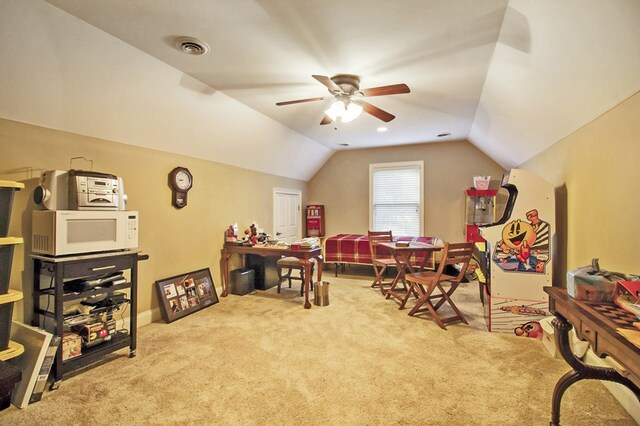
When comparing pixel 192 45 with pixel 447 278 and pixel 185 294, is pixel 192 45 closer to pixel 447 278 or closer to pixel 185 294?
pixel 185 294

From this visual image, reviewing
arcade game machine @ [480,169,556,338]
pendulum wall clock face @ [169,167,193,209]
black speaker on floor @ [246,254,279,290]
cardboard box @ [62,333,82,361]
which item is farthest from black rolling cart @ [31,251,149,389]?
arcade game machine @ [480,169,556,338]

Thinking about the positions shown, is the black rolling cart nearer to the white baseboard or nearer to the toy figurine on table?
the toy figurine on table

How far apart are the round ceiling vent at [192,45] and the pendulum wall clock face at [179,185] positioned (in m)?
1.52

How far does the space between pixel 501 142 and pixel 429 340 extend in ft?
10.2

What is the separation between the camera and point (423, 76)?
3031 mm

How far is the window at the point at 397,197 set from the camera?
248 inches

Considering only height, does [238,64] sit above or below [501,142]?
above

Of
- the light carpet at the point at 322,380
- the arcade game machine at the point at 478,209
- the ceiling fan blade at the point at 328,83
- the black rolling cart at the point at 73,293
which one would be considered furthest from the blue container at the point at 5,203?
the arcade game machine at the point at 478,209

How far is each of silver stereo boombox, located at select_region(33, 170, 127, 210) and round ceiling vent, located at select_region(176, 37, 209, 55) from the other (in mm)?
1200

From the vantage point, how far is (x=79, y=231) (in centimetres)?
229

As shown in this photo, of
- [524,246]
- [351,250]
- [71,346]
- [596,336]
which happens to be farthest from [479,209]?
[71,346]

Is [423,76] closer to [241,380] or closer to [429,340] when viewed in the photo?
[429,340]

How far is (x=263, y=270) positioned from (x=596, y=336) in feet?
13.0

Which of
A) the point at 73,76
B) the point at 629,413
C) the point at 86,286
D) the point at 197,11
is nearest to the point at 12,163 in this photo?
the point at 73,76
